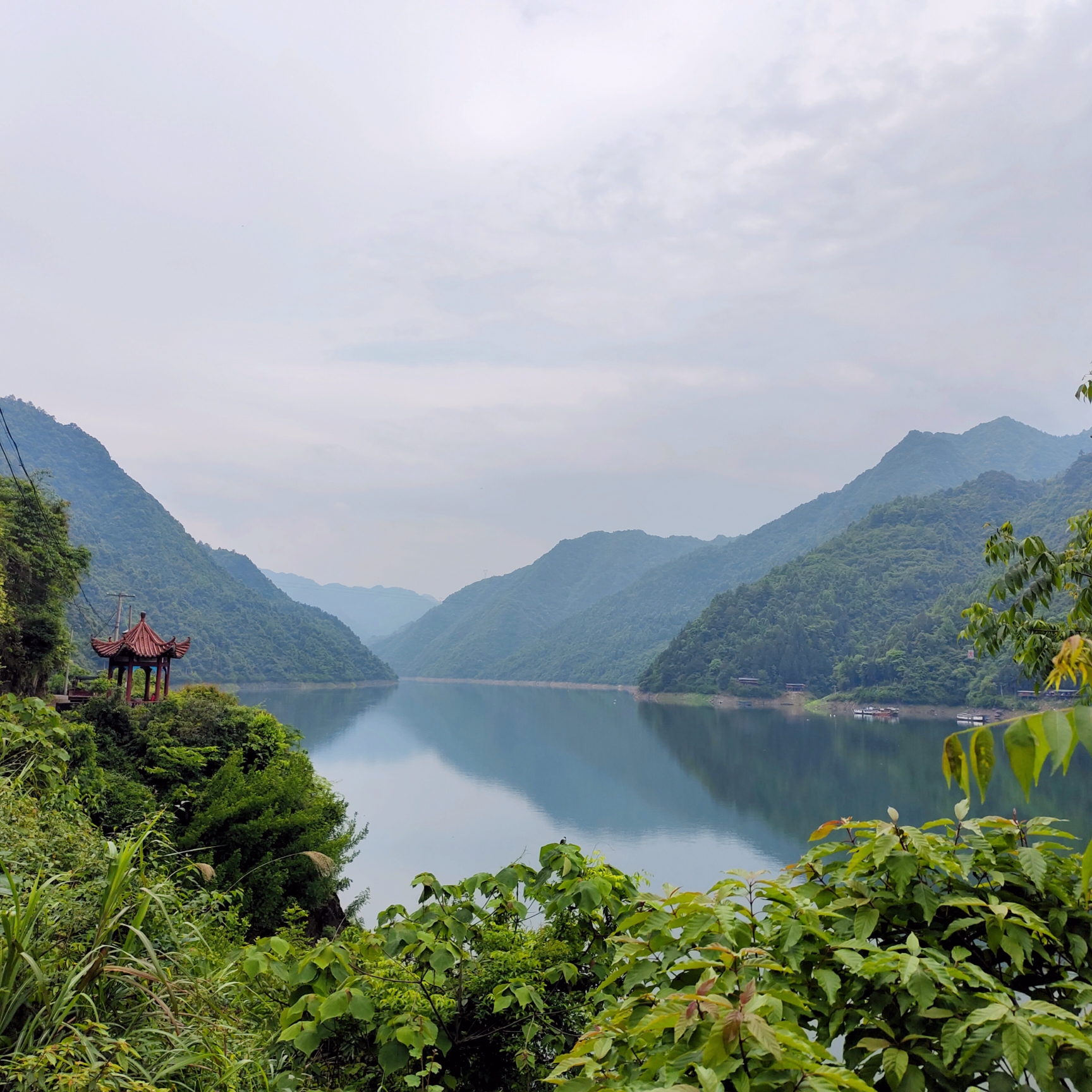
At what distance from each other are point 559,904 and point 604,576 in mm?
190928

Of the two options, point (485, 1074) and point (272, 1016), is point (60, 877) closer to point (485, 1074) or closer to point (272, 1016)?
point (272, 1016)

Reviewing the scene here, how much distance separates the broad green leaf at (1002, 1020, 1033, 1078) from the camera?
3.37 ft

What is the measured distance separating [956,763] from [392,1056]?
5.88 ft

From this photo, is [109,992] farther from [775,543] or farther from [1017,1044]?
[775,543]

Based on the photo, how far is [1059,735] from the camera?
3.06 ft

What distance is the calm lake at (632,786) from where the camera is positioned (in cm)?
1956

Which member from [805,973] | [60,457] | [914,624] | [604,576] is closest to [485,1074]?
[805,973]

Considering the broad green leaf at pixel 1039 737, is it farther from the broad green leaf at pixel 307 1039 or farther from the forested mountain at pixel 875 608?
the forested mountain at pixel 875 608

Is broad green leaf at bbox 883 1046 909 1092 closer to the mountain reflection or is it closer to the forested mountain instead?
the mountain reflection

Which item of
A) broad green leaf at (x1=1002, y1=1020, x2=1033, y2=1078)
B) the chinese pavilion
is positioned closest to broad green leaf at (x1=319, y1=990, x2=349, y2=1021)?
broad green leaf at (x1=1002, y1=1020, x2=1033, y2=1078)

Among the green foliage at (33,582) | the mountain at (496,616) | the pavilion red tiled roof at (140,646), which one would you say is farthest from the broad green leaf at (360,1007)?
the mountain at (496,616)

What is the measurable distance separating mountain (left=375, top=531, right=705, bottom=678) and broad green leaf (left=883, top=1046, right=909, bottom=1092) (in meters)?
125

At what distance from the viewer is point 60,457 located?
89125 mm

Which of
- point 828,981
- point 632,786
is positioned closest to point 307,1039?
point 828,981
